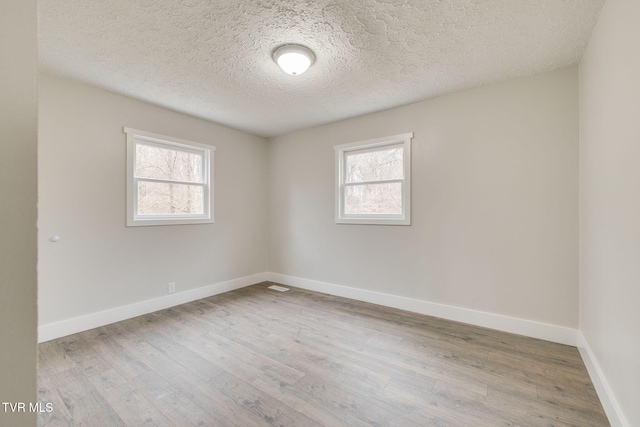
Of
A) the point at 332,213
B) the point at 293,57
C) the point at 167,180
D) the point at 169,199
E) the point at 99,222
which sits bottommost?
the point at 99,222

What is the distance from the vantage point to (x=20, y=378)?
59 cm

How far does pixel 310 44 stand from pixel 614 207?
2.36 metres

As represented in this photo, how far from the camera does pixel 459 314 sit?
2.99 m

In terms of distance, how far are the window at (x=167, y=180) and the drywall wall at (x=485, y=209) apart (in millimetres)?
2049

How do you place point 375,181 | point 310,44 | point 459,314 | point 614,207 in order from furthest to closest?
point 375,181 < point 459,314 < point 310,44 < point 614,207

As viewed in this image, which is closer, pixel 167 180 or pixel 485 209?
pixel 485 209

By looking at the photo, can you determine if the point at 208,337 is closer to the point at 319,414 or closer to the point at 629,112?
the point at 319,414

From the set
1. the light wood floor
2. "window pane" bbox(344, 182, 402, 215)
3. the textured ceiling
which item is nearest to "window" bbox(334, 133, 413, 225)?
"window pane" bbox(344, 182, 402, 215)

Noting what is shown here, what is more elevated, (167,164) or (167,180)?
(167,164)

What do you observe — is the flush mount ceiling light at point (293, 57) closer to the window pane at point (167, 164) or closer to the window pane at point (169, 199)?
the window pane at point (167, 164)

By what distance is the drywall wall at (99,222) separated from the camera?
260 centimetres

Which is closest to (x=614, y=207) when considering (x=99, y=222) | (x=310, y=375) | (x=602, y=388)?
(x=602, y=388)

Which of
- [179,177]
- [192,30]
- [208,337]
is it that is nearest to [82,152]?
[179,177]

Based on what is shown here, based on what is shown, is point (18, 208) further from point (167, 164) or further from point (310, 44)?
point (167, 164)
